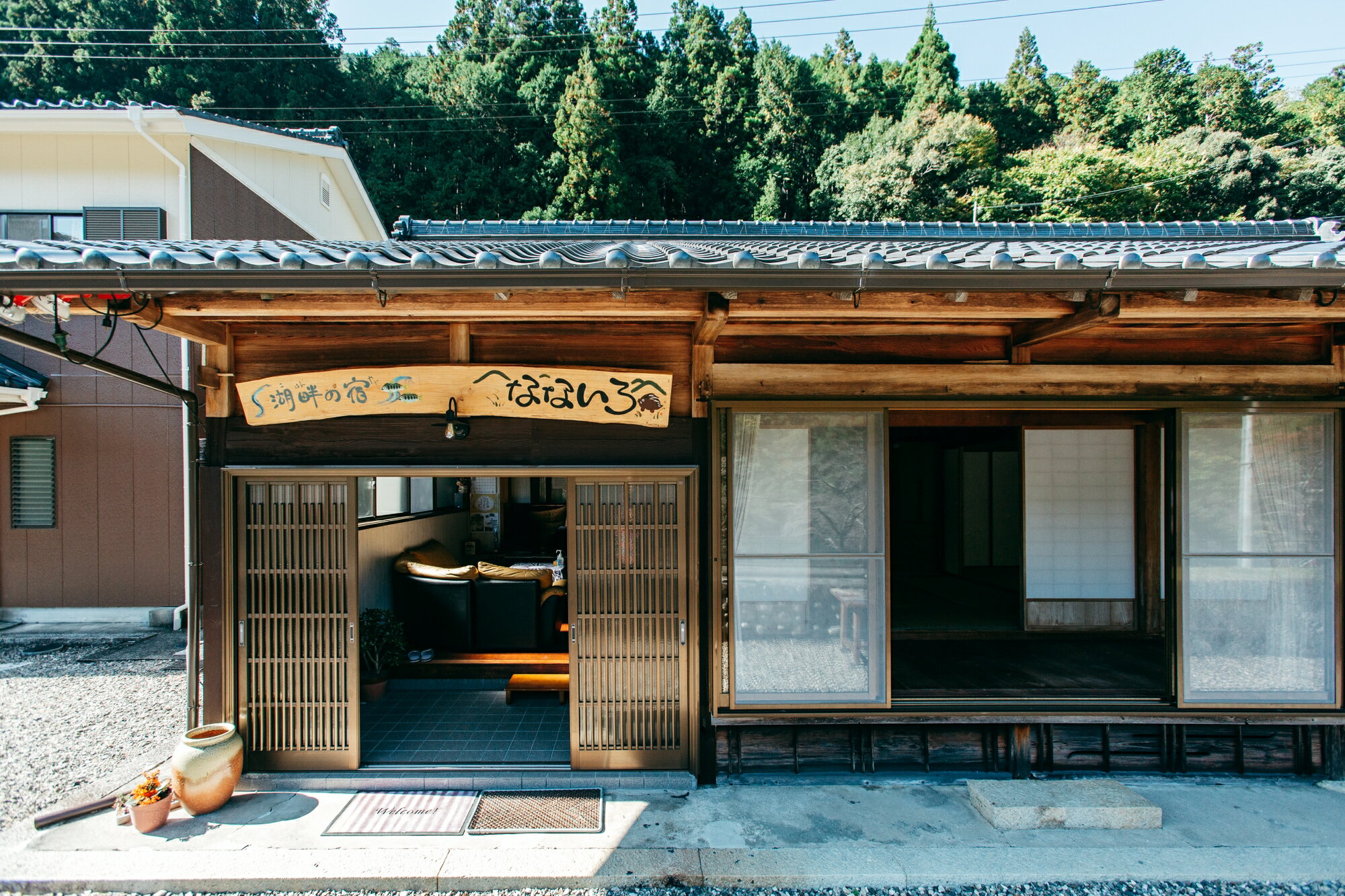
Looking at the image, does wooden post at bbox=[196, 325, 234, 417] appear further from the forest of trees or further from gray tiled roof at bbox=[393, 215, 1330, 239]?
the forest of trees

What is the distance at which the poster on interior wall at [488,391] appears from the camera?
4.48 metres

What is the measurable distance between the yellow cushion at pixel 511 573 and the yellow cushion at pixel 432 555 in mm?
655

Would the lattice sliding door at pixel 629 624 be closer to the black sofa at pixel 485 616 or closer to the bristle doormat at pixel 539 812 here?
the bristle doormat at pixel 539 812

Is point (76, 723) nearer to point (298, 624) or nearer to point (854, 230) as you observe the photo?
point (298, 624)

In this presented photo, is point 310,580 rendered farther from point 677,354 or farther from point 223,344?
point 677,354

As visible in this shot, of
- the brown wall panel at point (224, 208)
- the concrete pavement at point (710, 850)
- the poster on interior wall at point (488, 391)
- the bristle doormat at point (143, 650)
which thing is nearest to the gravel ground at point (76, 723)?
the bristle doormat at point (143, 650)

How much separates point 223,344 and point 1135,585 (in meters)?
9.11

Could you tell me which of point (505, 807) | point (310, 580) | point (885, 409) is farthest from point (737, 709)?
point (310, 580)

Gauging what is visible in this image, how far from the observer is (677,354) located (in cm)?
464

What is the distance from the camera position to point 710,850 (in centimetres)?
380

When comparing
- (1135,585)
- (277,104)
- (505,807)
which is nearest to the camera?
(505,807)

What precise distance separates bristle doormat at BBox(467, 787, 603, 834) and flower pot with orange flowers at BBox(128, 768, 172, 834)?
191 centimetres

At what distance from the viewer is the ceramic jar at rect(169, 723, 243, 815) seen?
4098mm

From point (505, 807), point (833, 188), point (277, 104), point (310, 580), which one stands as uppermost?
point (277, 104)
